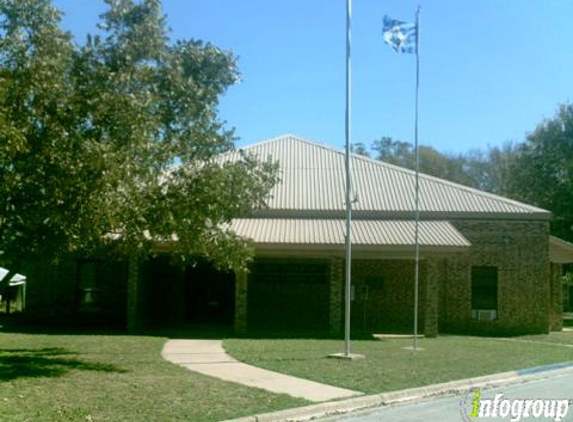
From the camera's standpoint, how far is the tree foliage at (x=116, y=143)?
1220 centimetres

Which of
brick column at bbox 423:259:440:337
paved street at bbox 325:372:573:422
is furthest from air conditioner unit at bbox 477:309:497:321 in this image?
paved street at bbox 325:372:573:422

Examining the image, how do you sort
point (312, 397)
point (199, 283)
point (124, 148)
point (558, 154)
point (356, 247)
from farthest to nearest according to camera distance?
point (558, 154) → point (199, 283) → point (356, 247) → point (124, 148) → point (312, 397)

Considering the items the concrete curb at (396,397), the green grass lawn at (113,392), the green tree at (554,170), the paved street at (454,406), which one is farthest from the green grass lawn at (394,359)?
the green tree at (554,170)

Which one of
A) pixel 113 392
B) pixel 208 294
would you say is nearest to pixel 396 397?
pixel 113 392

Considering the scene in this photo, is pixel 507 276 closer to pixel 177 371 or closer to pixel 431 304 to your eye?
pixel 431 304

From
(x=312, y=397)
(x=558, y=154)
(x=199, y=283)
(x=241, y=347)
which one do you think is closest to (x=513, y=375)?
(x=312, y=397)

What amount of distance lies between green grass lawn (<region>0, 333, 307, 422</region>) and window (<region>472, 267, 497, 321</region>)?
14.8 m

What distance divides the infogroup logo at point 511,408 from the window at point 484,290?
1616 cm

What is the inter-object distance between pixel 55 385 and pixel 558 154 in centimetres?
3604

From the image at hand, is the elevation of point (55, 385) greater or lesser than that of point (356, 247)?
lesser

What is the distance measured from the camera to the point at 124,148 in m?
13.1

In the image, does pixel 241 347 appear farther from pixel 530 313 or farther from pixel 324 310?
pixel 530 313

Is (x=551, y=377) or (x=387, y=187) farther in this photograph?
(x=387, y=187)

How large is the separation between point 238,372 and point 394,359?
4241mm
